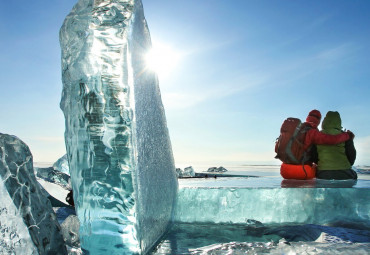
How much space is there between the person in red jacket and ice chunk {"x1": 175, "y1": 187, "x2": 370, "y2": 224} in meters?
1.70

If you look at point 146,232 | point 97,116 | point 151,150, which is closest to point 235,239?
point 146,232

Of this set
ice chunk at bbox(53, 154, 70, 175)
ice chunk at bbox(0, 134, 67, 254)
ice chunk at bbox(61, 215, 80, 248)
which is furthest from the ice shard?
ice chunk at bbox(53, 154, 70, 175)

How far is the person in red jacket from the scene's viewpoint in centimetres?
448

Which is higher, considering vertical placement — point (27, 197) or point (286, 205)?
point (27, 197)

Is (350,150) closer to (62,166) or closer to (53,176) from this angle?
(53,176)

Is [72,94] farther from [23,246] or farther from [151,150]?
[23,246]

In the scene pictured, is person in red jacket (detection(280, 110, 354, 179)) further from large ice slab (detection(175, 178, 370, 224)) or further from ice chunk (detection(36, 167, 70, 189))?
ice chunk (detection(36, 167, 70, 189))

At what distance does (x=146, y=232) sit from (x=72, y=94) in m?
0.95

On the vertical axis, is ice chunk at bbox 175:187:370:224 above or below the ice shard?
below

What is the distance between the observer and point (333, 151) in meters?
4.55

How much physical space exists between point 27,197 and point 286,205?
217 centimetres

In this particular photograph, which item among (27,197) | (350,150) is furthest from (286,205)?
(350,150)

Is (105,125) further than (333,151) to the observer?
No

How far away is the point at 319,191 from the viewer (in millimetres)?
2922
